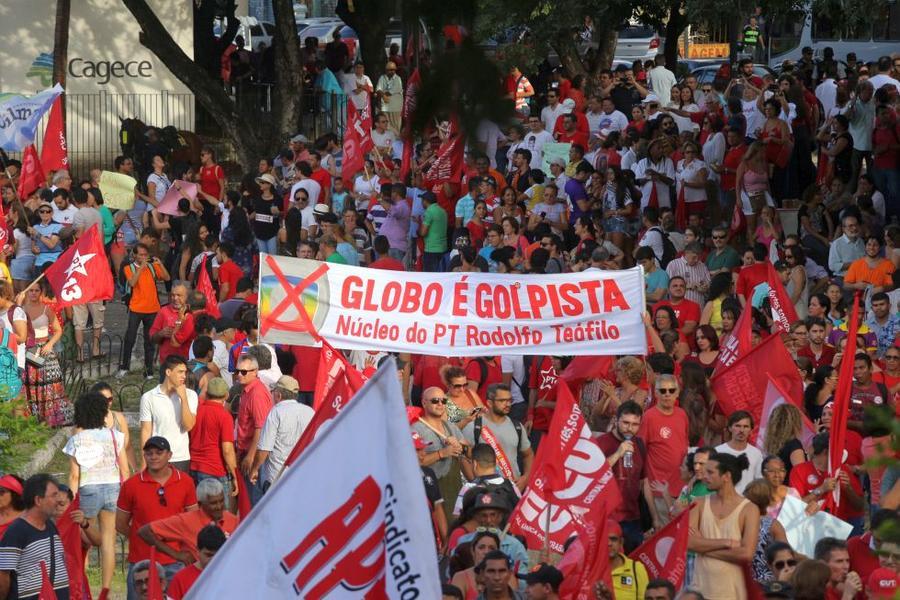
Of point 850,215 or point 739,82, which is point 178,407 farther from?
point 739,82

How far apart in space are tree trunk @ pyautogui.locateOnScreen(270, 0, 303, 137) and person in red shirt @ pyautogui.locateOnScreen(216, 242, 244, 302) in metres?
2.70

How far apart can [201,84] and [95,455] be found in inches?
567

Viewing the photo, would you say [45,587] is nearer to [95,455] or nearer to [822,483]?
[95,455]

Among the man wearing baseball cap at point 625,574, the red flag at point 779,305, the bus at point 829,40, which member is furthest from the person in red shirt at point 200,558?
the bus at point 829,40

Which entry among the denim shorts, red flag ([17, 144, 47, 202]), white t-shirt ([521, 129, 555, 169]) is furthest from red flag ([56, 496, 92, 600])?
red flag ([17, 144, 47, 202])

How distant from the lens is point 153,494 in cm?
1002

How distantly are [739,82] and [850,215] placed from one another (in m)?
6.73

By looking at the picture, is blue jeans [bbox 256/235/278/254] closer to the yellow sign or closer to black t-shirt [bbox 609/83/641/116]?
the yellow sign

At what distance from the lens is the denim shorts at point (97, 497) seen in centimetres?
1056

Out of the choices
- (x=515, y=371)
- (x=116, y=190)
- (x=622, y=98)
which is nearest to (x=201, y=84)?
(x=116, y=190)

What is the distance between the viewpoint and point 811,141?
66.0 ft

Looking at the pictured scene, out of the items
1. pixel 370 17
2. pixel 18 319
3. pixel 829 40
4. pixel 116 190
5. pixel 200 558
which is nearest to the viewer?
pixel 370 17

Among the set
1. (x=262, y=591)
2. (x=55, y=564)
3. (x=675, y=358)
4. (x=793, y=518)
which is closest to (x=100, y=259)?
(x=675, y=358)

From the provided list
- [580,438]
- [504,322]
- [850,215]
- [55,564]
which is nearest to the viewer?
[55,564]
